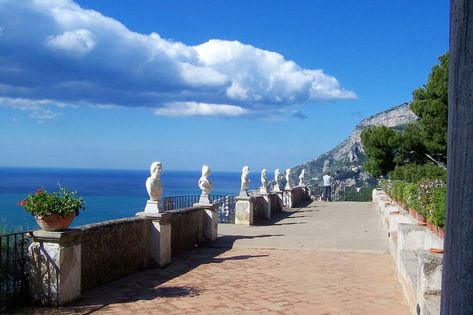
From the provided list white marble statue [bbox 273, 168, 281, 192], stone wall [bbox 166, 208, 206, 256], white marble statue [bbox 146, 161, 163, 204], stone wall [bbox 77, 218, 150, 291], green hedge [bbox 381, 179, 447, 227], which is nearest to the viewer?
green hedge [bbox 381, 179, 447, 227]

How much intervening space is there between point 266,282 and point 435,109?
13191 millimetres

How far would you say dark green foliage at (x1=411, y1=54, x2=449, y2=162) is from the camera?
765 inches

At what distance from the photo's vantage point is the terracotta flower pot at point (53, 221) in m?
6.95

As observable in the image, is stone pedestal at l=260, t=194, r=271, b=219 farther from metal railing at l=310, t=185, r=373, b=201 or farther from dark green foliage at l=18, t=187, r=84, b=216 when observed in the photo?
metal railing at l=310, t=185, r=373, b=201

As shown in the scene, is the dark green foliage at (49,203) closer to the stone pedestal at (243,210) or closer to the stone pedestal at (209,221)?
the stone pedestal at (209,221)

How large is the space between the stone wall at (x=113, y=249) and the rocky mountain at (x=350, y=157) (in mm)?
36428

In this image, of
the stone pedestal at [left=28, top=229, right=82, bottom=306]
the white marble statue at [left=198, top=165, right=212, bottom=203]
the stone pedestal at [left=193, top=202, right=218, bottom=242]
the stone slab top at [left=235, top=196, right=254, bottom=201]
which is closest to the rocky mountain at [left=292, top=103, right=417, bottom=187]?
the stone slab top at [left=235, top=196, right=254, bottom=201]

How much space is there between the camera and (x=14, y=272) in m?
6.88

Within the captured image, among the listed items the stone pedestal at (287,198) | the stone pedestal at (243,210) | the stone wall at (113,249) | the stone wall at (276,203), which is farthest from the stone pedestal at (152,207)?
the stone pedestal at (287,198)

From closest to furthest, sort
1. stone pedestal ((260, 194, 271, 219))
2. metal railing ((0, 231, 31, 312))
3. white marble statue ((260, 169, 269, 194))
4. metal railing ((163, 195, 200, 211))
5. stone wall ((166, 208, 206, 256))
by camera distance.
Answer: metal railing ((0, 231, 31, 312)) < stone wall ((166, 208, 206, 256)) < metal railing ((163, 195, 200, 211)) < stone pedestal ((260, 194, 271, 219)) < white marble statue ((260, 169, 269, 194))

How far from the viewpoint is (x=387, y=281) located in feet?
30.4

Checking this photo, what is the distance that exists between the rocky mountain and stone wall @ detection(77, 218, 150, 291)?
1434 inches

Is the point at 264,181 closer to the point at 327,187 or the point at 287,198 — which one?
the point at 287,198

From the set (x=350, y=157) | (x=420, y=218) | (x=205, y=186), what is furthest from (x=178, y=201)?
(x=350, y=157)
